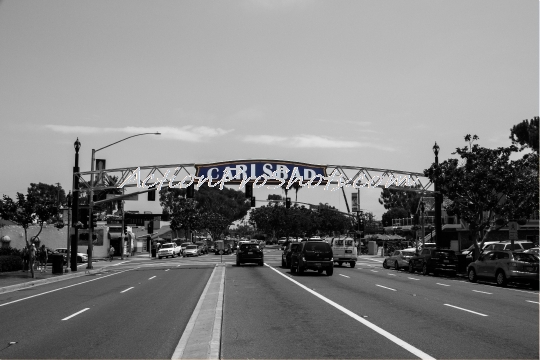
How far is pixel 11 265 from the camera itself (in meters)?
34.5

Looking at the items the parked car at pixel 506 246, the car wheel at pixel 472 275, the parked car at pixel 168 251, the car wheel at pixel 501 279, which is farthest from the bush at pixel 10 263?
the parked car at pixel 168 251

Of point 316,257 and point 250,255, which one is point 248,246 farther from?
point 316,257

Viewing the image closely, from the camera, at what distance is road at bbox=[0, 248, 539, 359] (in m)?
10.0

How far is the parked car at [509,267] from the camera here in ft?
83.1

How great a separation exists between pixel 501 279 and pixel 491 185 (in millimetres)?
9392

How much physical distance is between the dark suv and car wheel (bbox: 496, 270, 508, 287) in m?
8.64

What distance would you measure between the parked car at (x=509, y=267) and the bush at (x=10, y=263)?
25.9 meters

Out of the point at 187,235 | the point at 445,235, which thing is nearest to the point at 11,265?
the point at 445,235

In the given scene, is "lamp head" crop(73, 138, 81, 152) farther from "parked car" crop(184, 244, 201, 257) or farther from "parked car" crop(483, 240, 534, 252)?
"parked car" crop(184, 244, 201, 257)

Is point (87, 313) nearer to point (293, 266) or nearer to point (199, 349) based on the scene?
point (199, 349)

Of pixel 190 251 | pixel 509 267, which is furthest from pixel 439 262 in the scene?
pixel 190 251

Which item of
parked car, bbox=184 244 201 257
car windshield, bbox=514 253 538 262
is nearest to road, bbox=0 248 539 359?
car windshield, bbox=514 253 538 262

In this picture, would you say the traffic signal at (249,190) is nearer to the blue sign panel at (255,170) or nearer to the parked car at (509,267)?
the blue sign panel at (255,170)

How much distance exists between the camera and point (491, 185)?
3459 cm
